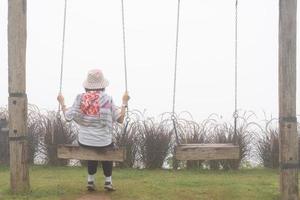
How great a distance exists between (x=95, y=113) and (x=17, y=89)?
102 centimetres

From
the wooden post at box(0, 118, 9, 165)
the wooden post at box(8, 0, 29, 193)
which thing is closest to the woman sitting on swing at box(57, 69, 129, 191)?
the wooden post at box(8, 0, 29, 193)

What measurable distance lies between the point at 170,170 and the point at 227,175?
3.60 ft

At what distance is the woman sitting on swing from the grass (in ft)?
2.04

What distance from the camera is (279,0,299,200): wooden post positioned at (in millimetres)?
→ 7602

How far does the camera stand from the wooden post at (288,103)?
24.9ft

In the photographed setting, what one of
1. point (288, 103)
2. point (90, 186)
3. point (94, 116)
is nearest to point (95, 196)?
point (90, 186)

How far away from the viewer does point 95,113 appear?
7723mm

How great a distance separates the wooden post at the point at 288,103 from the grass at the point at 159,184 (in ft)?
1.74

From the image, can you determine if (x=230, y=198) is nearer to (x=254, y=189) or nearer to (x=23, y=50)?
(x=254, y=189)

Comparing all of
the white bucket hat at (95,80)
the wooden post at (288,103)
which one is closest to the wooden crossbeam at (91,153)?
the white bucket hat at (95,80)

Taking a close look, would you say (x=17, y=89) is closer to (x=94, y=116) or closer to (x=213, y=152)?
(x=94, y=116)

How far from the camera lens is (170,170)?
11273 mm

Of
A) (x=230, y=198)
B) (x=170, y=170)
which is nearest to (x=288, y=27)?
(x=230, y=198)

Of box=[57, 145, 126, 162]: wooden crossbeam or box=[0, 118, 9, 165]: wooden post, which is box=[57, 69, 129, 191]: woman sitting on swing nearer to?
box=[57, 145, 126, 162]: wooden crossbeam
